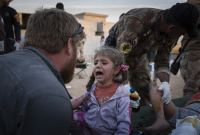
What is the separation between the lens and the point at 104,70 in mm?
1729

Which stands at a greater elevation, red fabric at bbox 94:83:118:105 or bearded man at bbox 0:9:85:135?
bearded man at bbox 0:9:85:135

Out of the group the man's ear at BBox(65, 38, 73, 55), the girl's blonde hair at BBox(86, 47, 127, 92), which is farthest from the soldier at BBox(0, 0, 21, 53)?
the man's ear at BBox(65, 38, 73, 55)

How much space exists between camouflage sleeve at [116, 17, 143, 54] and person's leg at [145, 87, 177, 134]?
0.73 meters

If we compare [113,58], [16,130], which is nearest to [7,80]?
[16,130]

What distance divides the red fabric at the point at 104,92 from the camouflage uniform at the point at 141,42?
0.69 m

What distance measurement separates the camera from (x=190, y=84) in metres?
2.97

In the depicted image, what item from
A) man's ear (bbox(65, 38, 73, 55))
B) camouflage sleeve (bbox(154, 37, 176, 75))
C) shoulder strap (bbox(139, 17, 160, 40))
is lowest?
camouflage sleeve (bbox(154, 37, 176, 75))

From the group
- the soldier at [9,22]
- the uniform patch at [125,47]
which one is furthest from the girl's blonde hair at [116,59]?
the soldier at [9,22]

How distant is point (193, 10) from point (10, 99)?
2.34m

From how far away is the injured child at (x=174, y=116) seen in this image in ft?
5.82

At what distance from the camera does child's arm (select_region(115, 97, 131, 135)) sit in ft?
4.68

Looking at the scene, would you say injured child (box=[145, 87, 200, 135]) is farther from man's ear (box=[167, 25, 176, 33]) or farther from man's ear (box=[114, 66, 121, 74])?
man's ear (box=[167, 25, 176, 33])

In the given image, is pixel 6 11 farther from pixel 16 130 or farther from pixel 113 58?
pixel 16 130

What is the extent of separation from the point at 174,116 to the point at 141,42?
1209 mm
